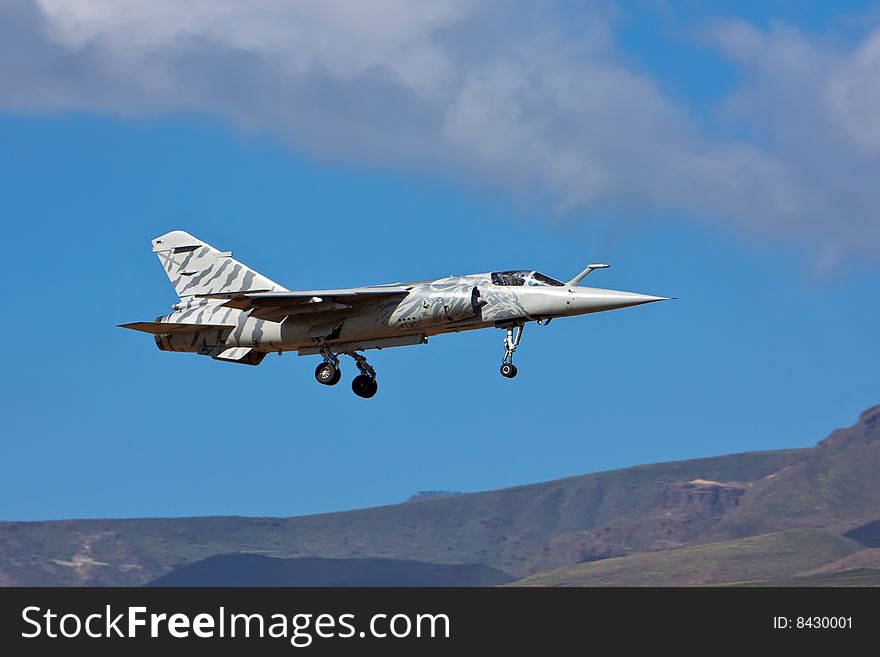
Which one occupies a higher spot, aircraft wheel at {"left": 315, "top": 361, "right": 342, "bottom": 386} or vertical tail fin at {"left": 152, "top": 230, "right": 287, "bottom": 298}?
vertical tail fin at {"left": 152, "top": 230, "right": 287, "bottom": 298}

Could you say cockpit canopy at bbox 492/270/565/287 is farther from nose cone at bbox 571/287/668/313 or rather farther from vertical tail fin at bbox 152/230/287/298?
vertical tail fin at bbox 152/230/287/298

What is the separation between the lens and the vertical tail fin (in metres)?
57.3

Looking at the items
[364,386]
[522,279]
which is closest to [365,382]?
[364,386]

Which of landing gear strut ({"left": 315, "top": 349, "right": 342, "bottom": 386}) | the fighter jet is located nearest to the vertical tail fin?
the fighter jet

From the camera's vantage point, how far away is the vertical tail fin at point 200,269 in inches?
2255

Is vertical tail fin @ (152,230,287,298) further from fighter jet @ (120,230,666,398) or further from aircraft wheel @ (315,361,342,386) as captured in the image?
aircraft wheel @ (315,361,342,386)

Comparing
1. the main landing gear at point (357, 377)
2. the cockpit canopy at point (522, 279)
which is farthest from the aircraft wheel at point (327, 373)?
the cockpit canopy at point (522, 279)

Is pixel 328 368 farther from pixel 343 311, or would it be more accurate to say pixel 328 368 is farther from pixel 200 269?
pixel 200 269

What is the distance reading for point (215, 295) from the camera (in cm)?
5066

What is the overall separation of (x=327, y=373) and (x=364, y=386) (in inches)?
72.7

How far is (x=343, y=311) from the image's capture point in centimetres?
5244

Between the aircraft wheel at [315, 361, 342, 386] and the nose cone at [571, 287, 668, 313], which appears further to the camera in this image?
the aircraft wheel at [315, 361, 342, 386]
